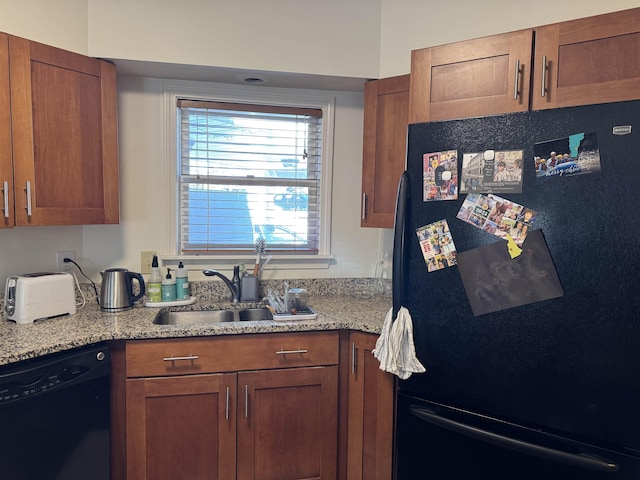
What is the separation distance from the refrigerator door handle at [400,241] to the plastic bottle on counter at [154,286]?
1.23 meters

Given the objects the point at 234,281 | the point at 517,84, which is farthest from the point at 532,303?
the point at 234,281

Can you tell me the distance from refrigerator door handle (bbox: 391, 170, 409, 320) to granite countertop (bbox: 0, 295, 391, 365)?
0.92 feet

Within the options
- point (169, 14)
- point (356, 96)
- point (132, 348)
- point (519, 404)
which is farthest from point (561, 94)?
point (132, 348)

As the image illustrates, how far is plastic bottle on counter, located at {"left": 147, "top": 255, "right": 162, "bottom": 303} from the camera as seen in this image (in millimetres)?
2189

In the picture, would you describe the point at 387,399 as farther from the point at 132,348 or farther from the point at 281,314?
the point at 132,348

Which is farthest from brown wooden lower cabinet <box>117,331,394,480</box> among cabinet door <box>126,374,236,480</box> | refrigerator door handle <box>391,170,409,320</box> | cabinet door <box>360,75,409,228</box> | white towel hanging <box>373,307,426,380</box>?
cabinet door <box>360,75,409,228</box>

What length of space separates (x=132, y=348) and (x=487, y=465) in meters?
1.41

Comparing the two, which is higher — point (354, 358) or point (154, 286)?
point (154, 286)

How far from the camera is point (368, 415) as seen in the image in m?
1.92

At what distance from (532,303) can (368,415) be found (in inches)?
35.7

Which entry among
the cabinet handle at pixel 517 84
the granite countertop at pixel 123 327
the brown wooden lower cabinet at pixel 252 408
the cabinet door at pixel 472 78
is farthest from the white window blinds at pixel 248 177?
the cabinet handle at pixel 517 84

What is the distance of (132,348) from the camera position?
1763 mm

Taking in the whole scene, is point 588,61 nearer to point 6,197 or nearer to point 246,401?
point 246,401

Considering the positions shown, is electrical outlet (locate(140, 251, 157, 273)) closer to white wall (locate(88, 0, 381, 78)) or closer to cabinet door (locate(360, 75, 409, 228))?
white wall (locate(88, 0, 381, 78))
